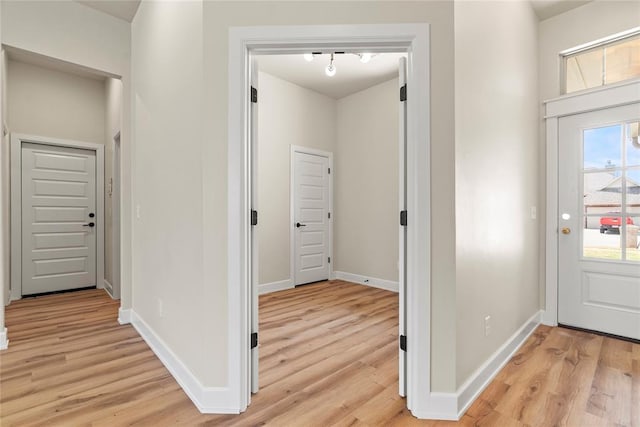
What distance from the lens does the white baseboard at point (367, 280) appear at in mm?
4363

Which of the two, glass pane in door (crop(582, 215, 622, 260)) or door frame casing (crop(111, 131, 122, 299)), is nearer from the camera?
glass pane in door (crop(582, 215, 622, 260))

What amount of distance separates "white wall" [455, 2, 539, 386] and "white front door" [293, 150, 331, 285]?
2.87 metres

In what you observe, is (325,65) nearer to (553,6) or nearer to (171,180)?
(553,6)

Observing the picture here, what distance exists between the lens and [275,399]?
180 cm

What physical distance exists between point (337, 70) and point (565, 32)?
242 cm

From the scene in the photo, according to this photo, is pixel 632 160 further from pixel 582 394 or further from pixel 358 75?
pixel 358 75

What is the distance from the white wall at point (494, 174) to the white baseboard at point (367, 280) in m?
1.77

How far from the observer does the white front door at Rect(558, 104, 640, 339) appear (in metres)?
2.57

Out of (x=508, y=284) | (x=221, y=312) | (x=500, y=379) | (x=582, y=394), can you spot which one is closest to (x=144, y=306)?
(x=221, y=312)

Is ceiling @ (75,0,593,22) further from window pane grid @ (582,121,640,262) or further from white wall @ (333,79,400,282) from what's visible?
white wall @ (333,79,400,282)

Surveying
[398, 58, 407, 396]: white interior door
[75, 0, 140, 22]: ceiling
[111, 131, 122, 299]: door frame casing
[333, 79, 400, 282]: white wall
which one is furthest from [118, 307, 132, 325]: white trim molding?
[333, 79, 400, 282]: white wall

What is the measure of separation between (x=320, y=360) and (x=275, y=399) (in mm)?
555

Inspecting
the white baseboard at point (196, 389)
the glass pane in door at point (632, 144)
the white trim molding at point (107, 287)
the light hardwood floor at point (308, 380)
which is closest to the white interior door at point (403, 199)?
the light hardwood floor at point (308, 380)

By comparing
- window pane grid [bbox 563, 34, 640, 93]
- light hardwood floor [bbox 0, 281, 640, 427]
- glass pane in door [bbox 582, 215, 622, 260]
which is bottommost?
light hardwood floor [bbox 0, 281, 640, 427]
